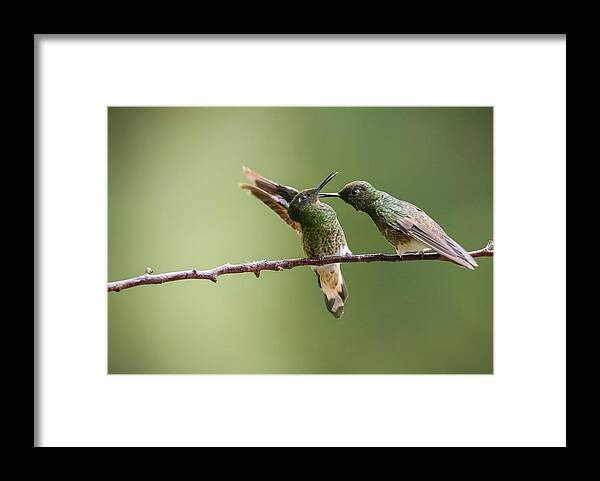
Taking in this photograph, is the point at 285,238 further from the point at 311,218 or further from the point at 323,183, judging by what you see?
the point at 323,183

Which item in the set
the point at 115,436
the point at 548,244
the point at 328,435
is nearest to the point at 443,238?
the point at 548,244

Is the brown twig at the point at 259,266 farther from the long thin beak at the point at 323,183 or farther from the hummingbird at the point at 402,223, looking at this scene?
the long thin beak at the point at 323,183

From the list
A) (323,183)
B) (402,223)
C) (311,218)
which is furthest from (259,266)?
(402,223)

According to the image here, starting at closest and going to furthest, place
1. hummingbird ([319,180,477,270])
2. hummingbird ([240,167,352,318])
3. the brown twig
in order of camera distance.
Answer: the brown twig < hummingbird ([319,180,477,270]) < hummingbird ([240,167,352,318])

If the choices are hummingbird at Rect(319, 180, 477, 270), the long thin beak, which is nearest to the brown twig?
hummingbird at Rect(319, 180, 477, 270)

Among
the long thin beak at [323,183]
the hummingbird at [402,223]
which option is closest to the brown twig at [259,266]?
the hummingbird at [402,223]

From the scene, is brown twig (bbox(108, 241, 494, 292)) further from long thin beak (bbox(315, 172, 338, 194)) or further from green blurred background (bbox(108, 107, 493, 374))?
long thin beak (bbox(315, 172, 338, 194))

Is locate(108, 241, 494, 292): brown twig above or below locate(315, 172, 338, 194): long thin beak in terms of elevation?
below
